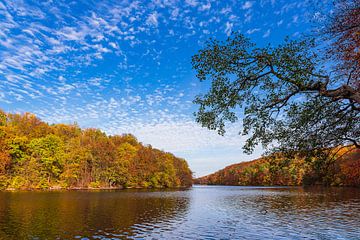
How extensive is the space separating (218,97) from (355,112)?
5320 mm

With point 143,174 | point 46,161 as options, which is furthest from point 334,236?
point 143,174

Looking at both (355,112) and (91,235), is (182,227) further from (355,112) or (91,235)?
(355,112)

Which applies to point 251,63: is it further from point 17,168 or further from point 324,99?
point 17,168

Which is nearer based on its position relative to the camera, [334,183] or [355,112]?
[355,112]

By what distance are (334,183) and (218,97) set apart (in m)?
134

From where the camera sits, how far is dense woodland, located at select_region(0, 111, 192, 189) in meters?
91.4

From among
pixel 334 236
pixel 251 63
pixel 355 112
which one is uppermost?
pixel 251 63

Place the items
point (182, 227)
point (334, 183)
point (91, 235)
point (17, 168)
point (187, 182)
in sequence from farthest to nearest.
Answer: point (187, 182) → point (334, 183) → point (17, 168) → point (182, 227) → point (91, 235)

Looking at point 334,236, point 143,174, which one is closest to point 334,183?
point 143,174

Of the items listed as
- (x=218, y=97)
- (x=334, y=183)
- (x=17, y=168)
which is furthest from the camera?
(x=334, y=183)

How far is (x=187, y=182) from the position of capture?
7062 inches

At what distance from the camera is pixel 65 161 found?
337 feet

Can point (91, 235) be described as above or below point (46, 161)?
below

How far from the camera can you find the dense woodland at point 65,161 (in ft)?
300
